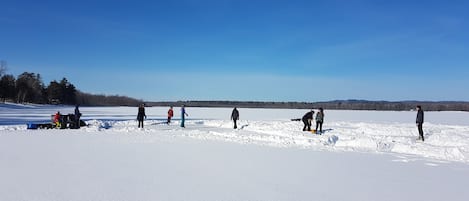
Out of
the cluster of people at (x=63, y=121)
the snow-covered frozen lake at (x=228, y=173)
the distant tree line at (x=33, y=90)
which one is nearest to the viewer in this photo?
the snow-covered frozen lake at (x=228, y=173)

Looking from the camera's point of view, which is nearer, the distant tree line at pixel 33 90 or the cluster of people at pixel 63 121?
the cluster of people at pixel 63 121

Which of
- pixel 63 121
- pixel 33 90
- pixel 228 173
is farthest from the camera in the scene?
pixel 33 90

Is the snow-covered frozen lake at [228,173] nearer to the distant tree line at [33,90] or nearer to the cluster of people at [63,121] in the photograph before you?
the cluster of people at [63,121]

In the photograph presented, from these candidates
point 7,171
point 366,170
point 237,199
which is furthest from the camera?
point 366,170

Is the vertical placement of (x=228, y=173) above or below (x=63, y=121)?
below

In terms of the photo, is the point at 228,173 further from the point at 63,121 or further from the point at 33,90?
the point at 33,90

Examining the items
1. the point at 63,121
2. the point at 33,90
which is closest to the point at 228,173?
the point at 63,121

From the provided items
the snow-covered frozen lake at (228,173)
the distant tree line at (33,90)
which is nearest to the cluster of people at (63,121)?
the snow-covered frozen lake at (228,173)

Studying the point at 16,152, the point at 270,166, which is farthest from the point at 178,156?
the point at 16,152

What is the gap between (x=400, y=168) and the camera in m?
9.12

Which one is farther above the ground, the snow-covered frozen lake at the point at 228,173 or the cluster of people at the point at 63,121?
the cluster of people at the point at 63,121

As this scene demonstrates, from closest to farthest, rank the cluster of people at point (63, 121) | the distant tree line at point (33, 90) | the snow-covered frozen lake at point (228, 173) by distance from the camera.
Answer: the snow-covered frozen lake at point (228, 173)
the cluster of people at point (63, 121)
the distant tree line at point (33, 90)

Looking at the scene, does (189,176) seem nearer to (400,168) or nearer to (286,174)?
(286,174)

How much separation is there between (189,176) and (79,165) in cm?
260
